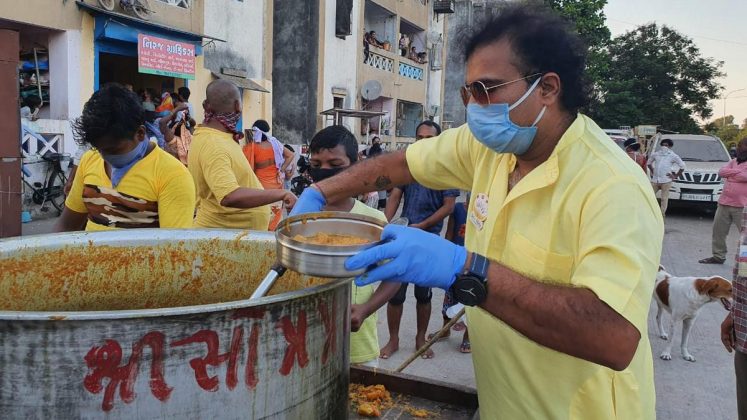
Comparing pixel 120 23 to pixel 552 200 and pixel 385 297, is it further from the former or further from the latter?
pixel 552 200

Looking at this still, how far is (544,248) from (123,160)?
6.23 feet

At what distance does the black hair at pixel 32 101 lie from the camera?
9109 millimetres

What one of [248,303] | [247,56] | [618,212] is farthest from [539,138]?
[247,56]

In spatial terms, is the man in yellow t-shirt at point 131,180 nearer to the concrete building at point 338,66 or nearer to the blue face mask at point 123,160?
the blue face mask at point 123,160

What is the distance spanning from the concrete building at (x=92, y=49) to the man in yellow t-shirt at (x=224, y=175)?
4.46 m

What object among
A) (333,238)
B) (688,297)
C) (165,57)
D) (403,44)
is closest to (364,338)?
(333,238)

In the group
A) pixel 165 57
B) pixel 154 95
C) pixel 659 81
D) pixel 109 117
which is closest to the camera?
pixel 109 117

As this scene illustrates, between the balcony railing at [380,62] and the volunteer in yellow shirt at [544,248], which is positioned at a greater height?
the balcony railing at [380,62]

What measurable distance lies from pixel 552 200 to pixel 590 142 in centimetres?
19

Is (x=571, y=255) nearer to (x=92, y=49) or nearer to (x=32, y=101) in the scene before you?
(x=32, y=101)

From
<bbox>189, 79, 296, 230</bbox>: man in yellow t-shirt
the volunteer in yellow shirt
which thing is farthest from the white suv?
the volunteer in yellow shirt

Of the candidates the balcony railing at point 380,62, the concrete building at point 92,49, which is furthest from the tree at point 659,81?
the concrete building at point 92,49

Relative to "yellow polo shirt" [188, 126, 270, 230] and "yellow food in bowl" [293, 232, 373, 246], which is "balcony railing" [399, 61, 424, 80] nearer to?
"yellow polo shirt" [188, 126, 270, 230]

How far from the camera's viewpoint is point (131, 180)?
2.59 meters
